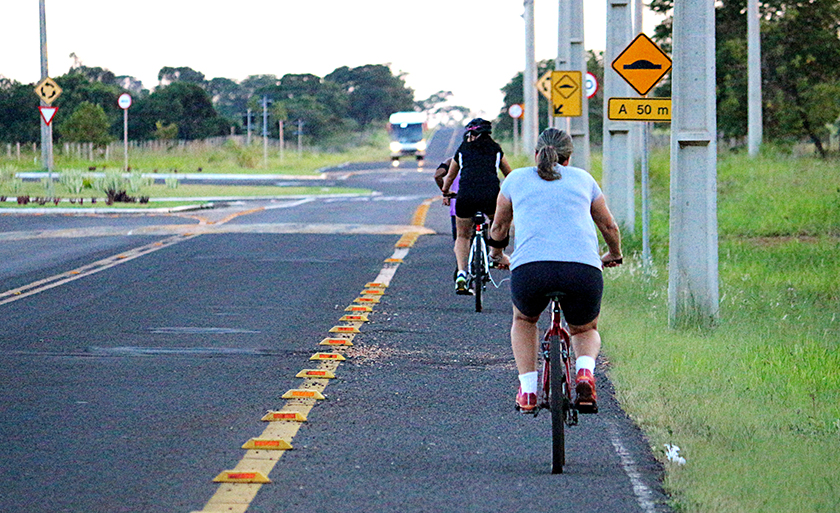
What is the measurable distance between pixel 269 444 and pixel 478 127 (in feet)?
20.8

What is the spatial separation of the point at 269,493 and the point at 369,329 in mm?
5457

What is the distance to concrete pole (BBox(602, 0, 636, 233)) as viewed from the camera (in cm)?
1942

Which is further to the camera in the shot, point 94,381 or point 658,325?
point 658,325

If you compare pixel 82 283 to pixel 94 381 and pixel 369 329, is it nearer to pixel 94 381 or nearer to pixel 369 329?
pixel 369 329

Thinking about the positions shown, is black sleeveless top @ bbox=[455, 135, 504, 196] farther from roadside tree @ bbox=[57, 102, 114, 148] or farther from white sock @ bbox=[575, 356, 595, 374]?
roadside tree @ bbox=[57, 102, 114, 148]

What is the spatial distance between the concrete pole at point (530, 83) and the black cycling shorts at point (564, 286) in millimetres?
40877

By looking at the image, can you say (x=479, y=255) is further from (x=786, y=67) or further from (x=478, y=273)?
(x=786, y=67)

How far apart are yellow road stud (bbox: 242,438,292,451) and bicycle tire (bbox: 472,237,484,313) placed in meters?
5.84

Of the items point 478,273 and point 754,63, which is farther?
point 754,63

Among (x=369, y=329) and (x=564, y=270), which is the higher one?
(x=564, y=270)

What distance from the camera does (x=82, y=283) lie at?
1472cm

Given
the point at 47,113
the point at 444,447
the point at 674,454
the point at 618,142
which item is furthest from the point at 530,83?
the point at 674,454

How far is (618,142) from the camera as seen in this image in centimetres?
1978

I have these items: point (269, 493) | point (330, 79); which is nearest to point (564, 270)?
point (269, 493)
